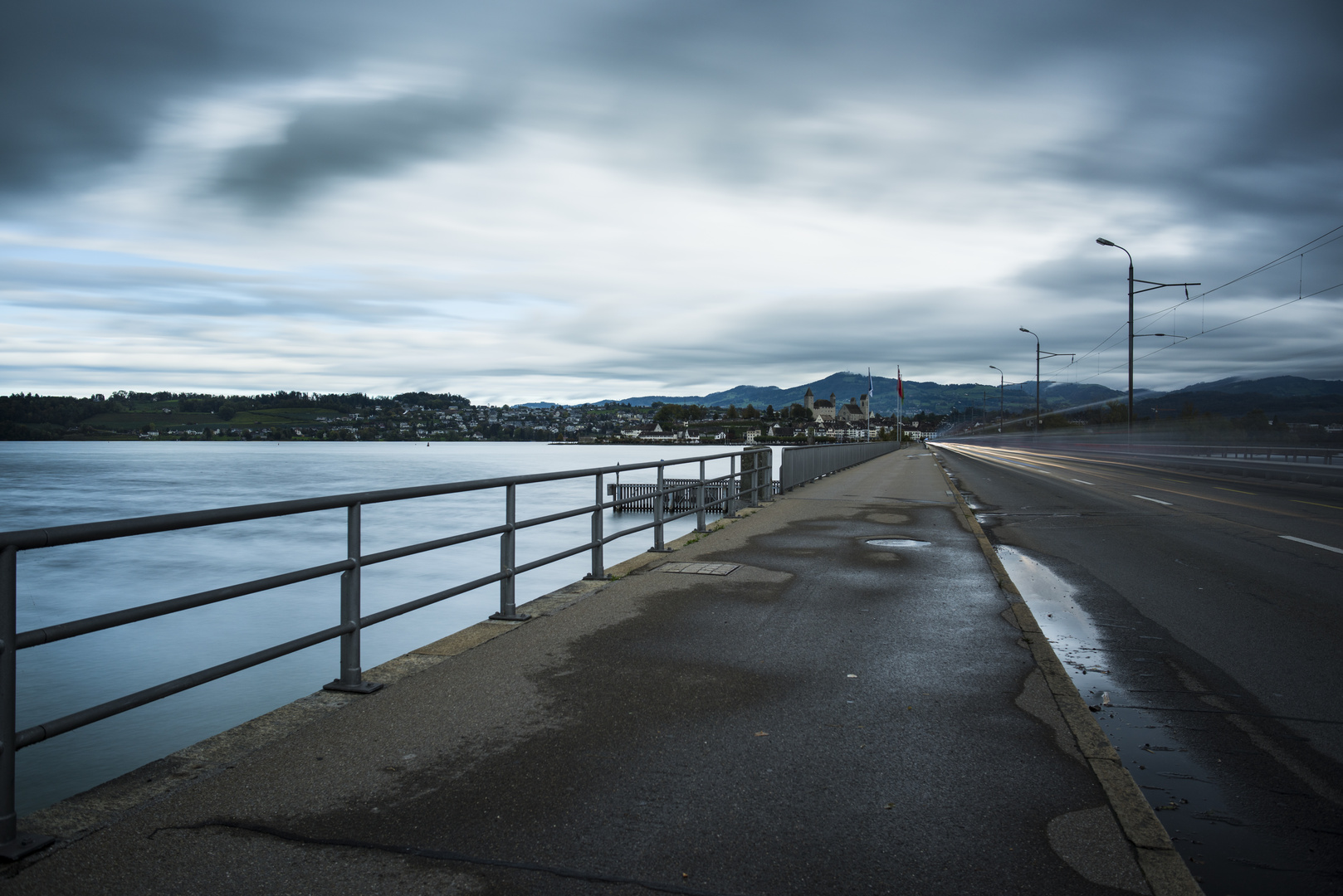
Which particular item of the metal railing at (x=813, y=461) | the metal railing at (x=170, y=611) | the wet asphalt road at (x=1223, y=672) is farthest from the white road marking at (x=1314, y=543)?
the metal railing at (x=170, y=611)

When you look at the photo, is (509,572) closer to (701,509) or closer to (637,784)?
(637,784)

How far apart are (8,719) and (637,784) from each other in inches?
96.2

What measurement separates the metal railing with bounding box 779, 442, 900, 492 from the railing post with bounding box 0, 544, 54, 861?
17891 millimetres

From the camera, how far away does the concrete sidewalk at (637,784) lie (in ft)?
10.1

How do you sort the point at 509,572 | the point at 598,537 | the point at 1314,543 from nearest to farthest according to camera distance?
the point at 509,572, the point at 598,537, the point at 1314,543

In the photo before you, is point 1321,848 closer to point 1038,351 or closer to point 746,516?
point 746,516

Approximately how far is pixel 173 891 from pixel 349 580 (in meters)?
2.34

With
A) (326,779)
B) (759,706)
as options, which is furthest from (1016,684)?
(326,779)

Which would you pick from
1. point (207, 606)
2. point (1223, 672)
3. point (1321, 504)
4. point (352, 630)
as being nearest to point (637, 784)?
point (352, 630)

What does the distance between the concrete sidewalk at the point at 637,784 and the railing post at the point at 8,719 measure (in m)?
0.11

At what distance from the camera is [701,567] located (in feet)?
32.6

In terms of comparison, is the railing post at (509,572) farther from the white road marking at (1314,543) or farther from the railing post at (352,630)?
the white road marking at (1314,543)

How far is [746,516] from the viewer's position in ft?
52.0

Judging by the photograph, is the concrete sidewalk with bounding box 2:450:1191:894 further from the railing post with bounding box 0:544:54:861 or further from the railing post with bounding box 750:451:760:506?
the railing post with bounding box 750:451:760:506
